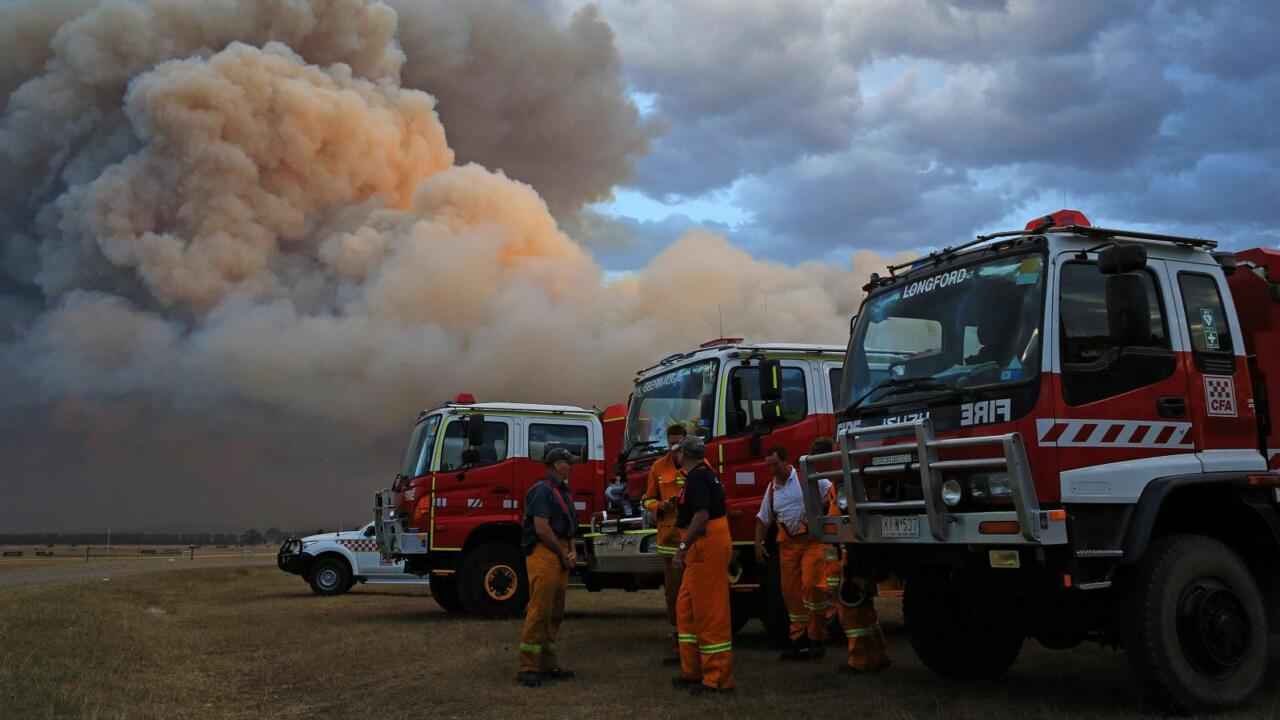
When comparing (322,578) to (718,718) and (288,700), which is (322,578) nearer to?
(288,700)

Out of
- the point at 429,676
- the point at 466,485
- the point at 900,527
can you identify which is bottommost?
the point at 429,676

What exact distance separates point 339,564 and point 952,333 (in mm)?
A: 15935

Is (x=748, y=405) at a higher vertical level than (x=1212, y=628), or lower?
higher

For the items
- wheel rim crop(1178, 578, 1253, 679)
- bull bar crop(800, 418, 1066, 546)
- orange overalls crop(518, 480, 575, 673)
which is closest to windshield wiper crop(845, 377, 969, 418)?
bull bar crop(800, 418, 1066, 546)

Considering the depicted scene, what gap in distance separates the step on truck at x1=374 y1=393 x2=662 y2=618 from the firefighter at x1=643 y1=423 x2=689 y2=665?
4.03 meters

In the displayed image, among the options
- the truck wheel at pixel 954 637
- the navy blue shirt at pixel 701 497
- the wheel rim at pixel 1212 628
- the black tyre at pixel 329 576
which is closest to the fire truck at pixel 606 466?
the navy blue shirt at pixel 701 497

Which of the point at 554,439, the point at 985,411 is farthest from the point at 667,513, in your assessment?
the point at 554,439

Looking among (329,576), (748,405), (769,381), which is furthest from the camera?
(329,576)

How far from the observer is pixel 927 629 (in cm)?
A: 753

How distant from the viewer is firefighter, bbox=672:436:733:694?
7.22 meters

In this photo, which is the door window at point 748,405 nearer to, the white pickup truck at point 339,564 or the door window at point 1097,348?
the door window at point 1097,348

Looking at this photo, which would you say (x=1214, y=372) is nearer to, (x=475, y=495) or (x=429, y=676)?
(x=429, y=676)

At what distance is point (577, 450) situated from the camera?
14508 mm

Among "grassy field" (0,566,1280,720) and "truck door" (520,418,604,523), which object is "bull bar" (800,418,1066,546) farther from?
"truck door" (520,418,604,523)
